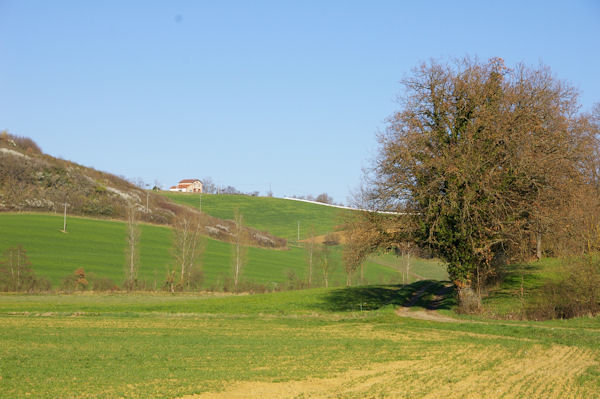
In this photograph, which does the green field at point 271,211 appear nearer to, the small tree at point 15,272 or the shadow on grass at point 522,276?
the small tree at point 15,272

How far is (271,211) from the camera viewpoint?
13875 cm

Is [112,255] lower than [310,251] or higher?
lower

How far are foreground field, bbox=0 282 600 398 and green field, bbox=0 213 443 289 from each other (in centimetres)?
3730

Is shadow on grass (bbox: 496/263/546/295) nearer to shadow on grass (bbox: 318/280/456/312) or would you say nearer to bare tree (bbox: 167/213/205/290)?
shadow on grass (bbox: 318/280/456/312)

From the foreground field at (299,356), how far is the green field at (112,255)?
37.3 m

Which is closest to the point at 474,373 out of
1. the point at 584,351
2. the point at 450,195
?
the point at 584,351

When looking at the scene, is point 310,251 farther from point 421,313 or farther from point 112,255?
point 421,313

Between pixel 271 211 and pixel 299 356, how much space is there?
11910 centimetres

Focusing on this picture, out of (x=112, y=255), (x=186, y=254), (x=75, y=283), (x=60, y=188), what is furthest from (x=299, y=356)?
(x=60, y=188)

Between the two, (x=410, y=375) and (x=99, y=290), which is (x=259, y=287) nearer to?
(x=99, y=290)

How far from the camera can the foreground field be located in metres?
14.7

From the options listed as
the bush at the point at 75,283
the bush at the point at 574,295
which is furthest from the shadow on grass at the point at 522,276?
the bush at the point at 75,283

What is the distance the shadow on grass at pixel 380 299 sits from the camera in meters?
39.2

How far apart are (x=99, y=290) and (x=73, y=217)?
38641 mm
